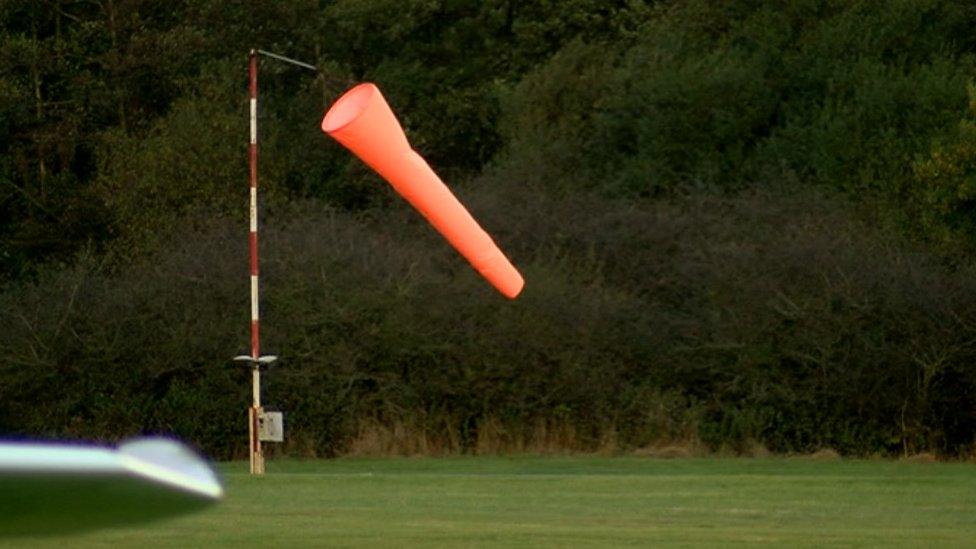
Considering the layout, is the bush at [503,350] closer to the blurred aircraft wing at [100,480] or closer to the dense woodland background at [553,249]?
the dense woodland background at [553,249]

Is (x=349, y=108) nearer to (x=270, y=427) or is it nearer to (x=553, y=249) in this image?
(x=270, y=427)

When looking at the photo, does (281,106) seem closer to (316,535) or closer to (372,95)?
(372,95)

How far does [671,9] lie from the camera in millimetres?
42906

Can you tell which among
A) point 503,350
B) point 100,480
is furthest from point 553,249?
point 100,480

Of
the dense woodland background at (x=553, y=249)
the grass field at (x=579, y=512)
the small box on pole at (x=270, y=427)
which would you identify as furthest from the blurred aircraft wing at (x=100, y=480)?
the dense woodland background at (x=553, y=249)

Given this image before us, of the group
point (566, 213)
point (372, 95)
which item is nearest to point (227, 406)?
point (566, 213)

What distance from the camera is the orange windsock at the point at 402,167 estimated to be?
18.4 meters

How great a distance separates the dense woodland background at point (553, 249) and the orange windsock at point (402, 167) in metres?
8.90

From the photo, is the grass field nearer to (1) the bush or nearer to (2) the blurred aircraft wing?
(1) the bush

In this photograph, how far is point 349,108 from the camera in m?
18.4

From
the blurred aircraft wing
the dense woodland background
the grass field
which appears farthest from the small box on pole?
the blurred aircraft wing

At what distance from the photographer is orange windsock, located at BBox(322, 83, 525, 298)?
18.4 m

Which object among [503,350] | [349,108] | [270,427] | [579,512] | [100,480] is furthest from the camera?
[503,350]

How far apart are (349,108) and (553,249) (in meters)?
12.5
